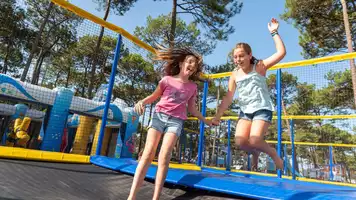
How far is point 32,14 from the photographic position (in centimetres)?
1334

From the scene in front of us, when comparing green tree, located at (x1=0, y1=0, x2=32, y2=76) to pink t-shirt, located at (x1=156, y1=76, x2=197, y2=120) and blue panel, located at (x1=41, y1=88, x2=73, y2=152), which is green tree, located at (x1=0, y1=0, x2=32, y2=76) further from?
pink t-shirt, located at (x1=156, y1=76, x2=197, y2=120)

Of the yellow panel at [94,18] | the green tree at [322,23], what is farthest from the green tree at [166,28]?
the yellow panel at [94,18]

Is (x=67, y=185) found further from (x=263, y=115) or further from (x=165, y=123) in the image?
(x=263, y=115)

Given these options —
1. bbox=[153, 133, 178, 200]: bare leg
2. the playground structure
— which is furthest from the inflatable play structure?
bbox=[153, 133, 178, 200]: bare leg

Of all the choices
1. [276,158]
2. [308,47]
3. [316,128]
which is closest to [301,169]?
[316,128]

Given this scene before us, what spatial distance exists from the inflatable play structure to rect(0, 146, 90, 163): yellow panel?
345cm

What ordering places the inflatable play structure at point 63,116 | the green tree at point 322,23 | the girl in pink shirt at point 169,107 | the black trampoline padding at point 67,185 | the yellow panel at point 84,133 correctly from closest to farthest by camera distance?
1. the black trampoline padding at point 67,185
2. the girl in pink shirt at point 169,107
3. the inflatable play structure at point 63,116
4. the yellow panel at point 84,133
5. the green tree at point 322,23

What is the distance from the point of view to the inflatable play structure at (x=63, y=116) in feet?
23.6

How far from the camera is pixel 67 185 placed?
64.2 inches

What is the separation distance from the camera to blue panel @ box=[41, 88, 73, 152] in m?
7.33

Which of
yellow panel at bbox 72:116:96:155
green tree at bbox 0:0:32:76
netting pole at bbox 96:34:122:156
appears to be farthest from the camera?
green tree at bbox 0:0:32:76

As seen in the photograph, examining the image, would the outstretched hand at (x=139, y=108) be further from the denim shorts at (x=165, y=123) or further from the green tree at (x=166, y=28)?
the green tree at (x=166, y=28)

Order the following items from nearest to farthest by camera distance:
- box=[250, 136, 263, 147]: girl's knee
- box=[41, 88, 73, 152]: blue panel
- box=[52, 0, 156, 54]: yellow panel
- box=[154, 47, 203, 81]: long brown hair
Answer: box=[250, 136, 263, 147]: girl's knee < box=[154, 47, 203, 81]: long brown hair < box=[52, 0, 156, 54]: yellow panel < box=[41, 88, 73, 152]: blue panel

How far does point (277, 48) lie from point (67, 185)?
1.83m
